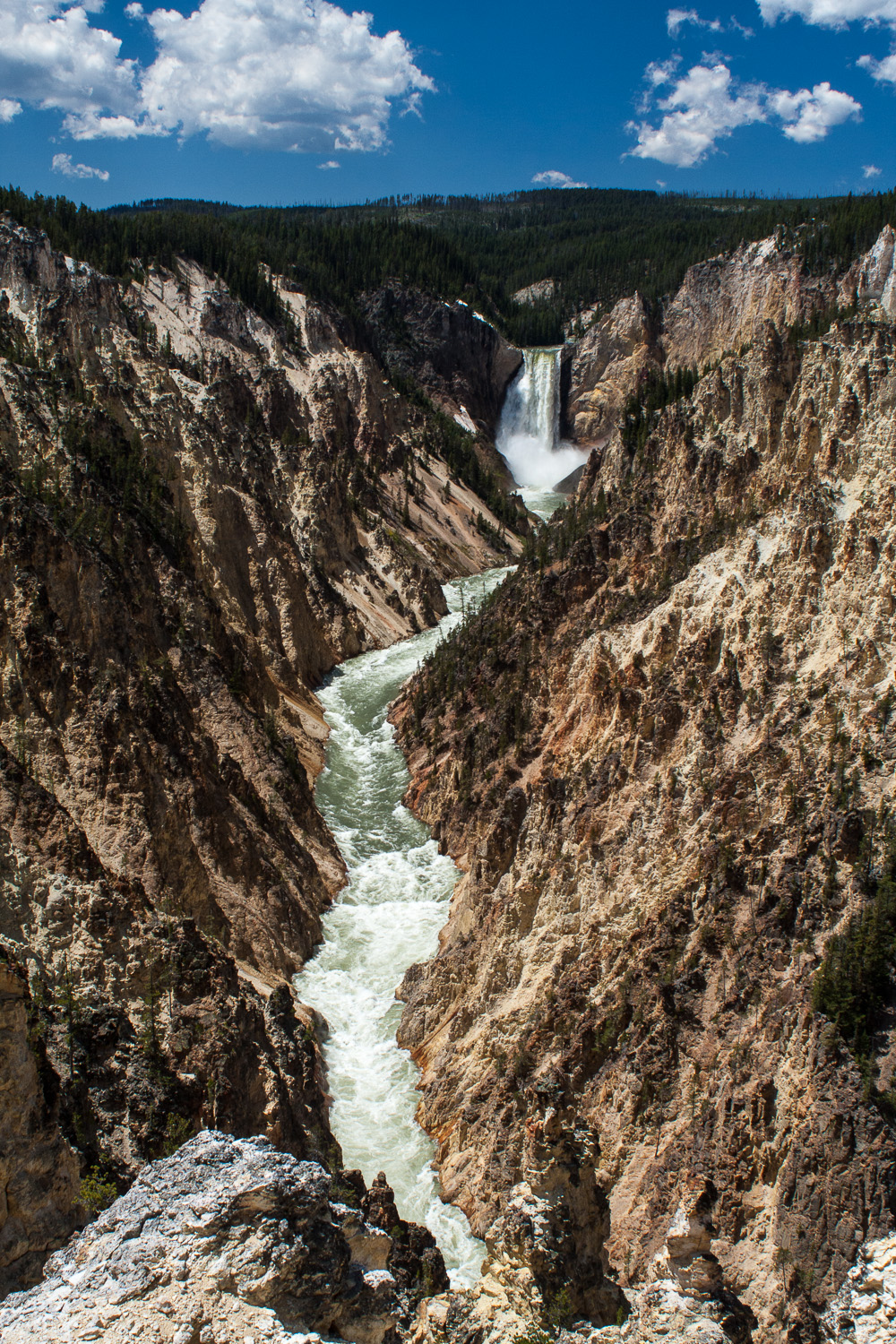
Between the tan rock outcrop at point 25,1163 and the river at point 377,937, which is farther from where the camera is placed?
the river at point 377,937

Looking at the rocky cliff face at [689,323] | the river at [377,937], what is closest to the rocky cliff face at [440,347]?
the rocky cliff face at [689,323]

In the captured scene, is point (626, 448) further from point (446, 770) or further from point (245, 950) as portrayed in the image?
point (245, 950)

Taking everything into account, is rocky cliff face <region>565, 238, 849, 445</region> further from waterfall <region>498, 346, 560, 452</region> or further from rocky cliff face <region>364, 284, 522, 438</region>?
rocky cliff face <region>364, 284, 522, 438</region>

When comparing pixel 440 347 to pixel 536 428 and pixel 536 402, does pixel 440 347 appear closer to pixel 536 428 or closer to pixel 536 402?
pixel 536 402

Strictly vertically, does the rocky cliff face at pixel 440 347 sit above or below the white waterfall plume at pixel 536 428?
above

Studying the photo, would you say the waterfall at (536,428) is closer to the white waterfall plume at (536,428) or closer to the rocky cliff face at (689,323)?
the white waterfall plume at (536,428)

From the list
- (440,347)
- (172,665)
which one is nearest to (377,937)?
(172,665)
